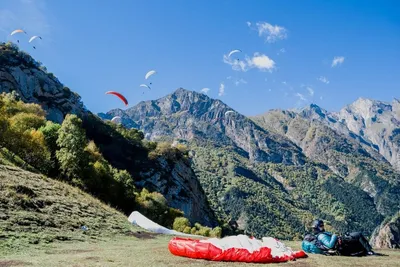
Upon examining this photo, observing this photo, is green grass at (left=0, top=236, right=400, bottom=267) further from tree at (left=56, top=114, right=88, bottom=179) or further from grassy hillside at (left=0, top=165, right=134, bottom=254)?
tree at (left=56, top=114, right=88, bottom=179)

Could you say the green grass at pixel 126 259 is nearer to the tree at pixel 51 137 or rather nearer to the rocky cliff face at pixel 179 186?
the tree at pixel 51 137

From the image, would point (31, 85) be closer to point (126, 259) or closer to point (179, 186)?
point (179, 186)

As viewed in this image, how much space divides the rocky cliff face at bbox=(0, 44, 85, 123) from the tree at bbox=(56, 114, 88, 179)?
56.5m

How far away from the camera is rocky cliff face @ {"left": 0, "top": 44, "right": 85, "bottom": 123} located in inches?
4476

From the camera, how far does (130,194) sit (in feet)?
232

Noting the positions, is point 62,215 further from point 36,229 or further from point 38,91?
point 38,91

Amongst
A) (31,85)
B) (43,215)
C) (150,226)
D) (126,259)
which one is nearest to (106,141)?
(31,85)

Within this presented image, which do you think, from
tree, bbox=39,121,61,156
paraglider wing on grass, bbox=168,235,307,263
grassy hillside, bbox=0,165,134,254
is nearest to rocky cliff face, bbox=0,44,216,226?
tree, bbox=39,121,61,156

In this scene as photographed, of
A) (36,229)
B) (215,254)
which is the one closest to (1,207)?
(36,229)

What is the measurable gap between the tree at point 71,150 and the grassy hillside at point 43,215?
23630 millimetres

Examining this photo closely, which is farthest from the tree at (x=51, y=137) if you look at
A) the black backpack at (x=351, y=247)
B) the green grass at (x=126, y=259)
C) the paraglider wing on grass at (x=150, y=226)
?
the black backpack at (x=351, y=247)

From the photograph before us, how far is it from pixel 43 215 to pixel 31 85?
107 meters

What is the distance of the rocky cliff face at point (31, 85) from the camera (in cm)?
11369

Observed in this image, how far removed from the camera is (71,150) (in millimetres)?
57531
